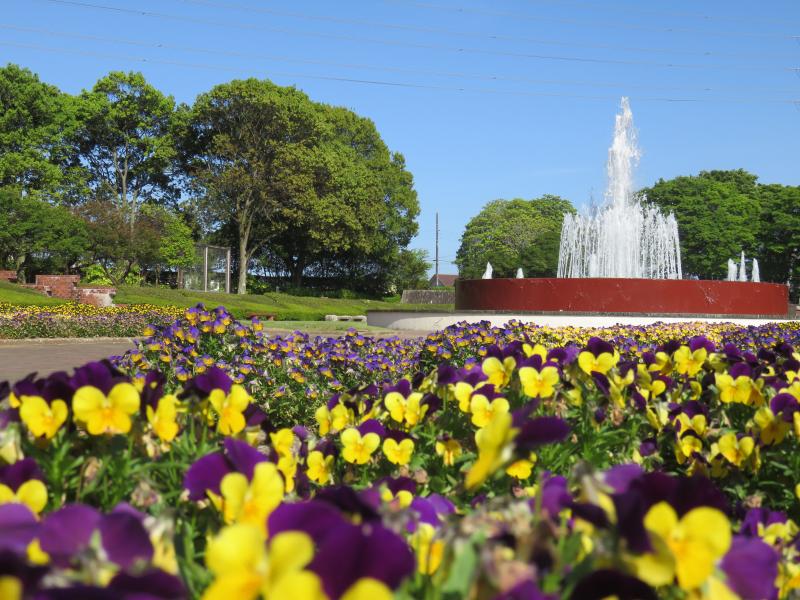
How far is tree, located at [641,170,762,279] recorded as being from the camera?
177ft

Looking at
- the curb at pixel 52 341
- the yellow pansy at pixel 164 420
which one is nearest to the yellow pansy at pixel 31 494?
the yellow pansy at pixel 164 420

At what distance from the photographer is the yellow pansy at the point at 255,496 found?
1.09 meters

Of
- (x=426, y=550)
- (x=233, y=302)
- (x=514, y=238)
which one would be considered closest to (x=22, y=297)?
(x=233, y=302)

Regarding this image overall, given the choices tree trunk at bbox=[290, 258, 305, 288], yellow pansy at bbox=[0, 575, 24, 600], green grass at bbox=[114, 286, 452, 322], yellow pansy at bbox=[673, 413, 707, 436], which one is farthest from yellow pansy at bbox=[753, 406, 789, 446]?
tree trunk at bbox=[290, 258, 305, 288]

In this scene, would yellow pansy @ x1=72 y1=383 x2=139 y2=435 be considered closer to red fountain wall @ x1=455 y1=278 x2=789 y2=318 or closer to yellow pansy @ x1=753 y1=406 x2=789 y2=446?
yellow pansy @ x1=753 y1=406 x2=789 y2=446

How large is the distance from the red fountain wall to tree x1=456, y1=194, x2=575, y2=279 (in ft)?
139

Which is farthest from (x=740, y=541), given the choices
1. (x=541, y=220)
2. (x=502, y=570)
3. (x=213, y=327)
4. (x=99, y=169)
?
(x=541, y=220)

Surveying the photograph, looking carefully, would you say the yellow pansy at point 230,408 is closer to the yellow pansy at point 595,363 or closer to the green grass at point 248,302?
the yellow pansy at point 595,363

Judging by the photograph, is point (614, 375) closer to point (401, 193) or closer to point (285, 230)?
point (285, 230)

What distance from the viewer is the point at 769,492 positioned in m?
2.47

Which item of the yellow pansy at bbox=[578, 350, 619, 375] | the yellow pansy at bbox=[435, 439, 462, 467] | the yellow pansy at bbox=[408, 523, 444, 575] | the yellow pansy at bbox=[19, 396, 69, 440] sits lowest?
the yellow pansy at bbox=[435, 439, 462, 467]

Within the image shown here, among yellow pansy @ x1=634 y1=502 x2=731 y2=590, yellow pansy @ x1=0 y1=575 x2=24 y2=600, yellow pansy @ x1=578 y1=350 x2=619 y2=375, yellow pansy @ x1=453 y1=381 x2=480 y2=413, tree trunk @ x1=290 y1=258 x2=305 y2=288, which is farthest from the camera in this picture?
tree trunk @ x1=290 y1=258 x2=305 y2=288

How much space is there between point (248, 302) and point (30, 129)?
1874 centimetres

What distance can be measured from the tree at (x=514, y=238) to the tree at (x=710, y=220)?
9.50 m
